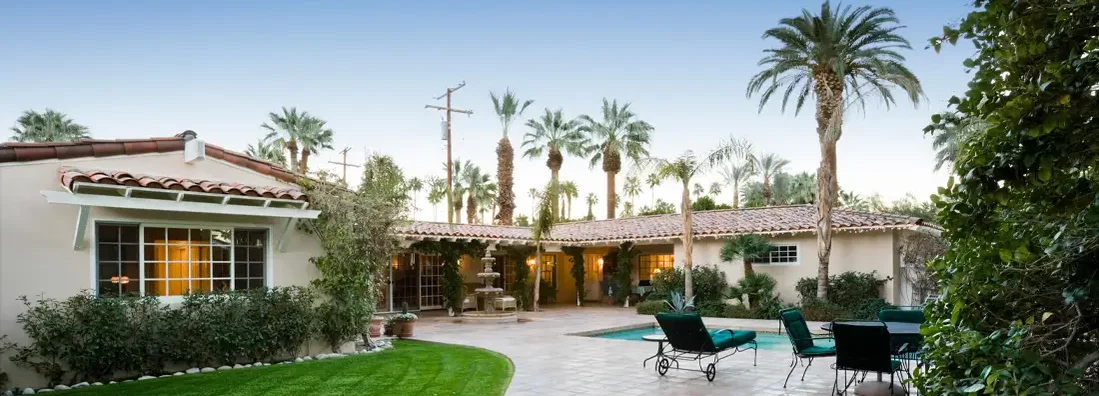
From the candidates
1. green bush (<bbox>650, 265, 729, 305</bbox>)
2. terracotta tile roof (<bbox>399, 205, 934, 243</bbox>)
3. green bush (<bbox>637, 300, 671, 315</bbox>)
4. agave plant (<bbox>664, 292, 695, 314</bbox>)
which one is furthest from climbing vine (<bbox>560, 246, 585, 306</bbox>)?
agave plant (<bbox>664, 292, 695, 314</bbox>)

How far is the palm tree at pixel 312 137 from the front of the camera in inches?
1460

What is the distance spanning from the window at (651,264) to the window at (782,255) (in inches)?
190

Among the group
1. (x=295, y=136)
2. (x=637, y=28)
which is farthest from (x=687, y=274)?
(x=295, y=136)

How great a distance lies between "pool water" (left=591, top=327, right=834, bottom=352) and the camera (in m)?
13.1

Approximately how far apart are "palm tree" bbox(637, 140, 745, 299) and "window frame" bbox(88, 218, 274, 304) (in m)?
11.7

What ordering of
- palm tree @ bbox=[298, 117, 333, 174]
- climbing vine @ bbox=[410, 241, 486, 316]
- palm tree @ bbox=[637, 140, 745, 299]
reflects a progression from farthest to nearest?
palm tree @ bbox=[298, 117, 333, 174]
climbing vine @ bbox=[410, 241, 486, 316]
palm tree @ bbox=[637, 140, 745, 299]

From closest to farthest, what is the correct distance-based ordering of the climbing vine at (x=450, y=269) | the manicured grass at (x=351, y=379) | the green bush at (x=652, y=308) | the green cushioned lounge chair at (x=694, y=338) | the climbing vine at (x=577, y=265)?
the manicured grass at (x=351, y=379) → the green cushioned lounge chair at (x=694, y=338) → the green bush at (x=652, y=308) → the climbing vine at (x=450, y=269) → the climbing vine at (x=577, y=265)

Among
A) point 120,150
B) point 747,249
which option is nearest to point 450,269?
point 747,249

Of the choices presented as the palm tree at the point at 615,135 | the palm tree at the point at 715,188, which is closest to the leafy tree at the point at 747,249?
the palm tree at the point at 615,135

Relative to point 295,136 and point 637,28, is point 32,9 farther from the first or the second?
point 295,136

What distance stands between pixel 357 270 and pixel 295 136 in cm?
2839

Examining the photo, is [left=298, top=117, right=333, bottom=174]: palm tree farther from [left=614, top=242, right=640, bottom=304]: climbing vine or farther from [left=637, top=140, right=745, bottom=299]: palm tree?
[left=637, top=140, right=745, bottom=299]: palm tree

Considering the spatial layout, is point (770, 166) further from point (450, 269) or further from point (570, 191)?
point (450, 269)

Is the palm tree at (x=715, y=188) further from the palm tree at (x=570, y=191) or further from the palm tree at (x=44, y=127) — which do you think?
the palm tree at (x=44, y=127)
